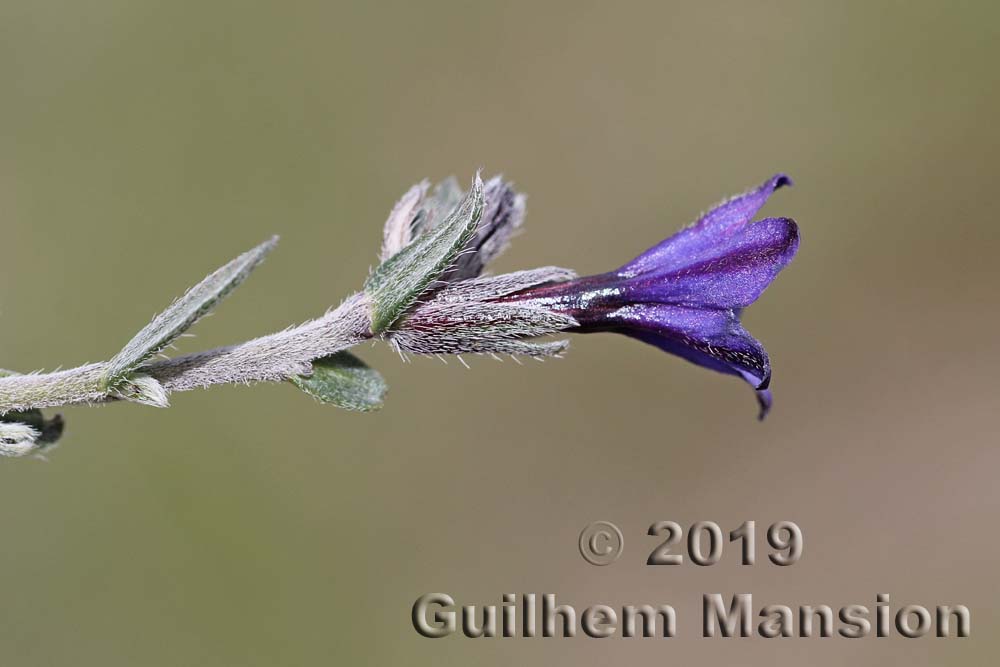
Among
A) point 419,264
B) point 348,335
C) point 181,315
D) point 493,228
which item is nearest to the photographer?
point 181,315

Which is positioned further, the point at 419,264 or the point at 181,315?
the point at 419,264

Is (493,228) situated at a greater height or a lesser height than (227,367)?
greater

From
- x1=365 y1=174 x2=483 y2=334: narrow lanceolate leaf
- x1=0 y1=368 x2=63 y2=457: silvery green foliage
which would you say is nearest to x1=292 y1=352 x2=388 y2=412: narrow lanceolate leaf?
x1=365 y1=174 x2=483 y2=334: narrow lanceolate leaf

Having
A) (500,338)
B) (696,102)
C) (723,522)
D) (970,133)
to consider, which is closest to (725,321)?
(500,338)

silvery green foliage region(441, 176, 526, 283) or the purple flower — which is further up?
silvery green foliage region(441, 176, 526, 283)

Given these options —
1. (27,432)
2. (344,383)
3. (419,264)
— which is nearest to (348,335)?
(344,383)

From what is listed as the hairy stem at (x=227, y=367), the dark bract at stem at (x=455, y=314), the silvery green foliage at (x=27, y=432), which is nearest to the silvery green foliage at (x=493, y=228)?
the dark bract at stem at (x=455, y=314)

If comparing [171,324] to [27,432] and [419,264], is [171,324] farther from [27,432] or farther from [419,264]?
[419,264]

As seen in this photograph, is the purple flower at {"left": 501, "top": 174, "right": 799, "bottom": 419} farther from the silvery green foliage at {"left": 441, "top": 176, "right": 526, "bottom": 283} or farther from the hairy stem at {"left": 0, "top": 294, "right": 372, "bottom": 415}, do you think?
the hairy stem at {"left": 0, "top": 294, "right": 372, "bottom": 415}

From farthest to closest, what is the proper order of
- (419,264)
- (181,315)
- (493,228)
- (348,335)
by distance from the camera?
(493,228)
(348,335)
(419,264)
(181,315)
